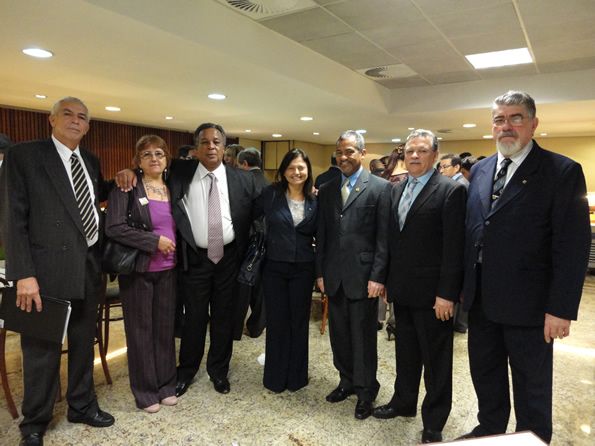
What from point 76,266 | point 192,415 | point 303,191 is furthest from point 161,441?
point 303,191

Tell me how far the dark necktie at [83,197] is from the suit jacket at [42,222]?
1.3 inches

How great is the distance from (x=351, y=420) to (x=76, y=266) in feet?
5.42

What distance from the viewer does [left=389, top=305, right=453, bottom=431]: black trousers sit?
77.9 inches

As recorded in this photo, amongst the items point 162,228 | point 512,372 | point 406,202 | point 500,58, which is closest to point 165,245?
point 162,228

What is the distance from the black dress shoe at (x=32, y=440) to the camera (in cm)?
193

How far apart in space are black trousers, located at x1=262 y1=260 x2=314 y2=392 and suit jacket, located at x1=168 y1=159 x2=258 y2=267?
0.92 feet

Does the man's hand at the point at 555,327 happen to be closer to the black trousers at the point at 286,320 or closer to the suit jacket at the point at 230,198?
the black trousers at the point at 286,320

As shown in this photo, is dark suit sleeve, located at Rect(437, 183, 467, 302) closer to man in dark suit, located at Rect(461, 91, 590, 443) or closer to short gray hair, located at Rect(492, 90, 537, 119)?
man in dark suit, located at Rect(461, 91, 590, 443)

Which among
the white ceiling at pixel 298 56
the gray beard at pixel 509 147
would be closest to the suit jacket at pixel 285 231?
the gray beard at pixel 509 147

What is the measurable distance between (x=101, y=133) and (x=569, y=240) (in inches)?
292

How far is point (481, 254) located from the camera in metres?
1.75

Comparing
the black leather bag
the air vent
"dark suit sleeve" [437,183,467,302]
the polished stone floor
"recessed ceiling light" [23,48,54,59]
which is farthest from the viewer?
the air vent

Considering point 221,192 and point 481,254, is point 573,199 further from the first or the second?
point 221,192

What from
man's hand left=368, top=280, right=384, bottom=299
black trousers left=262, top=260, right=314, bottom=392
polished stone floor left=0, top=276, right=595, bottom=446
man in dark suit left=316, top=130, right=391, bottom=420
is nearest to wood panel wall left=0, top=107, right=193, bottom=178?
polished stone floor left=0, top=276, right=595, bottom=446
